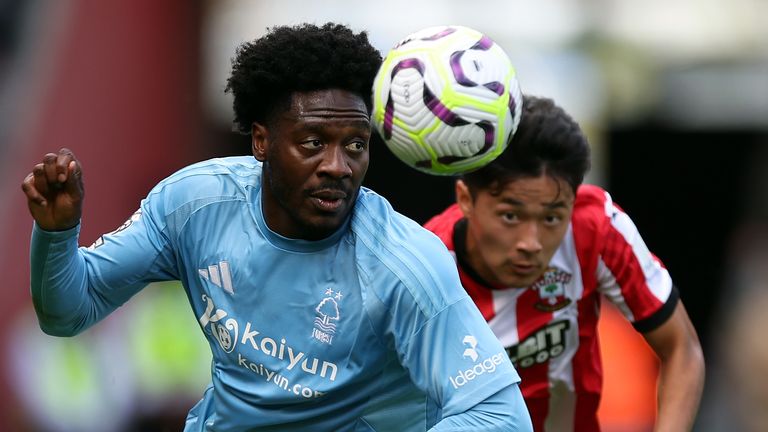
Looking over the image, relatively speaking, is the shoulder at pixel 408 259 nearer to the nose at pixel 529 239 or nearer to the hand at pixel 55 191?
the hand at pixel 55 191

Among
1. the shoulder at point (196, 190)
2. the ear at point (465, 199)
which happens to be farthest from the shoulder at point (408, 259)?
the ear at point (465, 199)

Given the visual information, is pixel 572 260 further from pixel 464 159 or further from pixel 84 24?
pixel 84 24

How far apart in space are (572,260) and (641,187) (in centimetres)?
793

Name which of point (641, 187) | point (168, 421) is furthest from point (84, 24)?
point (641, 187)

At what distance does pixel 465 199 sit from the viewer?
6.14 metres

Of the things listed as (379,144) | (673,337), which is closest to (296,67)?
(673,337)

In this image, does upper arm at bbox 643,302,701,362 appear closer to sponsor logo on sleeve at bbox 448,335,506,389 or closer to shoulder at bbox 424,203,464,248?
shoulder at bbox 424,203,464,248

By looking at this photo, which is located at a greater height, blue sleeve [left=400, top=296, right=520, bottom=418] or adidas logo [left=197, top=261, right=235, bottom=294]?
adidas logo [left=197, top=261, right=235, bottom=294]

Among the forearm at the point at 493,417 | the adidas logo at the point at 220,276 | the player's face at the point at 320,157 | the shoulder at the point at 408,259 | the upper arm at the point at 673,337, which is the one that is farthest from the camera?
the upper arm at the point at 673,337

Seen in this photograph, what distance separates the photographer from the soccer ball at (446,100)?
529 cm

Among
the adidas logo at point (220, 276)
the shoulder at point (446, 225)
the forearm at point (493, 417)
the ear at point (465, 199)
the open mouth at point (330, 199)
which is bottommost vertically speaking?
the forearm at point (493, 417)

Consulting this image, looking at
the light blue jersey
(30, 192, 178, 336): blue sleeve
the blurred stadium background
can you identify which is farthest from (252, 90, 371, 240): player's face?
the blurred stadium background

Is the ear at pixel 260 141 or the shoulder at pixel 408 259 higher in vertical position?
the ear at pixel 260 141

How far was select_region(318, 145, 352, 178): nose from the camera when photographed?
4.74 m
